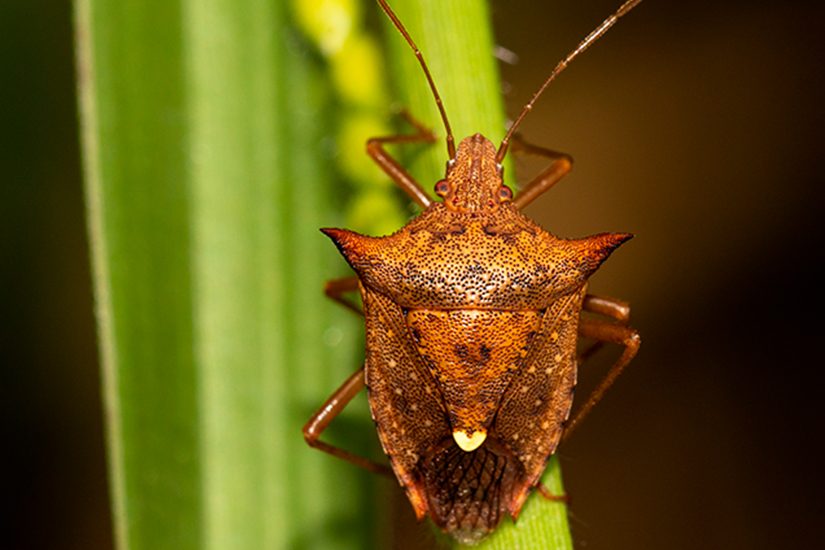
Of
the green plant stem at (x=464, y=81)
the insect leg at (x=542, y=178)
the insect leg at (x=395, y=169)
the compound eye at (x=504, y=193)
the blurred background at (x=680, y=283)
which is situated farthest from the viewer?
the blurred background at (x=680, y=283)

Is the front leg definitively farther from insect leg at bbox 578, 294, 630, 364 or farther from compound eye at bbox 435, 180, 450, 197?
compound eye at bbox 435, 180, 450, 197

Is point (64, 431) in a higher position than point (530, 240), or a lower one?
lower

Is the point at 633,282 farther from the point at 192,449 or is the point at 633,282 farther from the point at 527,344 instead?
the point at 192,449

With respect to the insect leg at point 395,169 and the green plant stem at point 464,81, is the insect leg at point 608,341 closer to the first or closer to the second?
the green plant stem at point 464,81

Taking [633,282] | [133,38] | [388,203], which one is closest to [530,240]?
[388,203]

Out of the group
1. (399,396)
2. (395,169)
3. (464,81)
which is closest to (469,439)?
(399,396)

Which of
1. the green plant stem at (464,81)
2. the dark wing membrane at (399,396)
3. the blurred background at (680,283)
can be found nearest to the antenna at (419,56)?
the green plant stem at (464,81)

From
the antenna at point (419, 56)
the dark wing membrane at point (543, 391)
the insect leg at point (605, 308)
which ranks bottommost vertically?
the dark wing membrane at point (543, 391)
